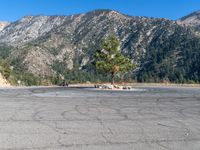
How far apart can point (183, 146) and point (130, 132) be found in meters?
2.32

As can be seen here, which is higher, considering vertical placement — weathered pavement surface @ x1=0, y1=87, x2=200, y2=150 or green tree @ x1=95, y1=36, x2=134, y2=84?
green tree @ x1=95, y1=36, x2=134, y2=84

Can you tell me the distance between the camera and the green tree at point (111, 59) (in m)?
61.4

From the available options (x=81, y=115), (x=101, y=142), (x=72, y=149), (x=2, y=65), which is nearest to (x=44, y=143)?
(x=72, y=149)

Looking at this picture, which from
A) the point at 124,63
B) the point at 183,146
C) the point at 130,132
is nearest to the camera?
the point at 183,146

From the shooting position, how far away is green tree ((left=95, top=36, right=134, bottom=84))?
61375 mm

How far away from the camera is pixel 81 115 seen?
16141 mm

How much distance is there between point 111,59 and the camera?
202 ft

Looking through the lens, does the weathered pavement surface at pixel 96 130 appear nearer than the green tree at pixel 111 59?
Yes

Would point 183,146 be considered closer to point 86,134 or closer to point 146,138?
point 146,138

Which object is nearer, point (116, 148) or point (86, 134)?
point (116, 148)

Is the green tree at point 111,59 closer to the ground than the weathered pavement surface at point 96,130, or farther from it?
farther from it

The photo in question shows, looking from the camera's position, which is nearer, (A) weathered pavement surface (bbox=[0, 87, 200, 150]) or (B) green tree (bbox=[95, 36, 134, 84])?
(A) weathered pavement surface (bbox=[0, 87, 200, 150])

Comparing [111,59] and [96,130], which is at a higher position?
[111,59]

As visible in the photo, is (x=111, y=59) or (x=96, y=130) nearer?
(x=96, y=130)
